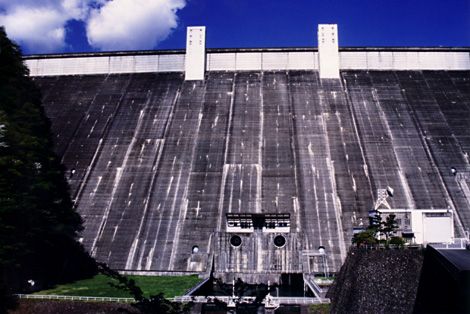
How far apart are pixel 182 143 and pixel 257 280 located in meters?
14.3

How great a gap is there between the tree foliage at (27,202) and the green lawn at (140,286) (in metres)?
1.81

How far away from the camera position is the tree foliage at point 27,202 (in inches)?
991

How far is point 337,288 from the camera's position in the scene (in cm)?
2602

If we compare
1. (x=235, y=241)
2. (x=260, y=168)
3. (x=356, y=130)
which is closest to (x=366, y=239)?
(x=235, y=241)

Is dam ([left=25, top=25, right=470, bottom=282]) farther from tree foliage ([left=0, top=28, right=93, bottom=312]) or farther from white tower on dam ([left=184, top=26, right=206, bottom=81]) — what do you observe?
tree foliage ([left=0, top=28, right=93, bottom=312])

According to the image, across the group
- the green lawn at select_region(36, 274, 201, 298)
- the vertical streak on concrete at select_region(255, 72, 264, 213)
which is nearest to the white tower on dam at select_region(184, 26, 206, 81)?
the vertical streak on concrete at select_region(255, 72, 264, 213)

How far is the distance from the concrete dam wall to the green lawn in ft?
6.14

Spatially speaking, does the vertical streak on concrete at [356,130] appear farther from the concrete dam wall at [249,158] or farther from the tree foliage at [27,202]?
the tree foliage at [27,202]

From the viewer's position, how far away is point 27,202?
89.1ft

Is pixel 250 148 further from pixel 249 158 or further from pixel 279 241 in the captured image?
pixel 279 241

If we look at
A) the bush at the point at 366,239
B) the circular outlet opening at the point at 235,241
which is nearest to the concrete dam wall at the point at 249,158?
the circular outlet opening at the point at 235,241

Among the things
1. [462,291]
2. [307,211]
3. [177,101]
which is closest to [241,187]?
[307,211]

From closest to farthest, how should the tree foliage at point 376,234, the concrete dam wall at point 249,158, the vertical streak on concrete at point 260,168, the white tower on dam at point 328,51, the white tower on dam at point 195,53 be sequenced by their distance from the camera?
the tree foliage at point 376,234
the concrete dam wall at point 249,158
the vertical streak on concrete at point 260,168
the white tower on dam at point 328,51
the white tower on dam at point 195,53

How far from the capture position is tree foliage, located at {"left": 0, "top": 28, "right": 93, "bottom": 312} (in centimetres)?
2517
